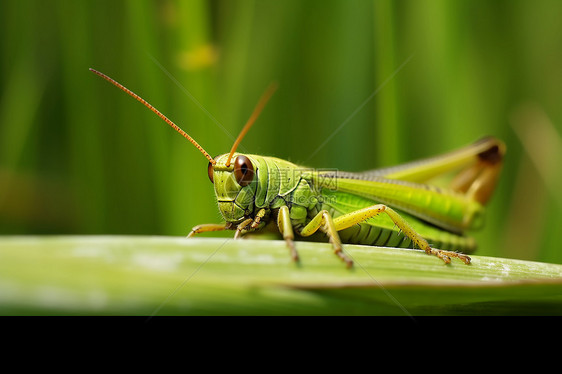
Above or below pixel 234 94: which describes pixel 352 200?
below

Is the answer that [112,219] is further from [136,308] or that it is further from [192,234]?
[136,308]

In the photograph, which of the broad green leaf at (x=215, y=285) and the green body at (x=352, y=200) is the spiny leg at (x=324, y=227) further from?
the broad green leaf at (x=215, y=285)

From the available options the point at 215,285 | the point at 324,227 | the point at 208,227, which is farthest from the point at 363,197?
the point at 215,285

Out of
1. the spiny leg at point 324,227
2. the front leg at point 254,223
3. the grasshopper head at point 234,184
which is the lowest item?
the front leg at point 254,223

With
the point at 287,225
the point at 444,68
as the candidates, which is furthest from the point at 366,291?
the point at 444,68

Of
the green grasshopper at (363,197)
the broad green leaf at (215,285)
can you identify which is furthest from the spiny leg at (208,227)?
the broad green leaf at (215,285)

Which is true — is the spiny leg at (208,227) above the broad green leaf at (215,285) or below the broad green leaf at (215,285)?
below

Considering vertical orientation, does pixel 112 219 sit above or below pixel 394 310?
below

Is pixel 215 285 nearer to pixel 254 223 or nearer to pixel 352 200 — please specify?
pixel 254 223
